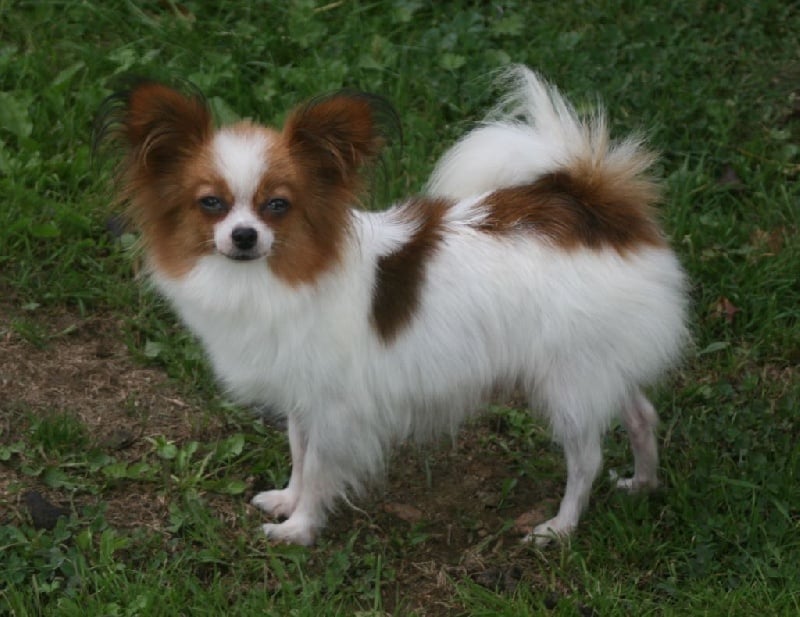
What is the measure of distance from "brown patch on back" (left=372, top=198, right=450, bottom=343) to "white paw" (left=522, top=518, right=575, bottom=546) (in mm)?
855

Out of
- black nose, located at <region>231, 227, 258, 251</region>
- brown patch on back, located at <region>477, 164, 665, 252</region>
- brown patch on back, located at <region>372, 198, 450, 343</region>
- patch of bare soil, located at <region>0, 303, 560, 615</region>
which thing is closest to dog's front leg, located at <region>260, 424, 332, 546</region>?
patch of bare soil, located at <region>0, 303, 560, 615</region>

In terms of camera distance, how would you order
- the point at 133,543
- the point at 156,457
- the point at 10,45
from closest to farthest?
the point at 133,543 < the point at 156,457 < the point at 10,45

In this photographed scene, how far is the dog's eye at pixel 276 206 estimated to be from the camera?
3.47 m

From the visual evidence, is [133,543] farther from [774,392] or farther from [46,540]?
[774,392]

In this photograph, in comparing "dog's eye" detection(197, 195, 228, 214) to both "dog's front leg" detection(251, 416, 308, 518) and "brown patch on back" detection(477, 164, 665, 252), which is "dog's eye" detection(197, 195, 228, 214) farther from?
"dog's front leg" detection(251, 416, 308, 518)

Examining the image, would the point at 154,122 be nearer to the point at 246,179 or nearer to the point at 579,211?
the point at 246,179

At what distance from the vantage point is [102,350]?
4793 millimetres

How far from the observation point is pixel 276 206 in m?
3.48

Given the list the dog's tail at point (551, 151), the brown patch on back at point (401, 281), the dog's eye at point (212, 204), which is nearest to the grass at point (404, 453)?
the dog's eye at point (212, 204)

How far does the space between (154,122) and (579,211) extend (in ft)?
4.14

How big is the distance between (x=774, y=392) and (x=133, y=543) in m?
2.38

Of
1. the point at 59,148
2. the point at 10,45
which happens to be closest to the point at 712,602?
the point at 59,148

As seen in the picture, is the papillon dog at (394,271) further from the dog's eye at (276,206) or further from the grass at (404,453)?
the grass at (404,453)

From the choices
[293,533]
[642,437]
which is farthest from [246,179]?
[642,437]
